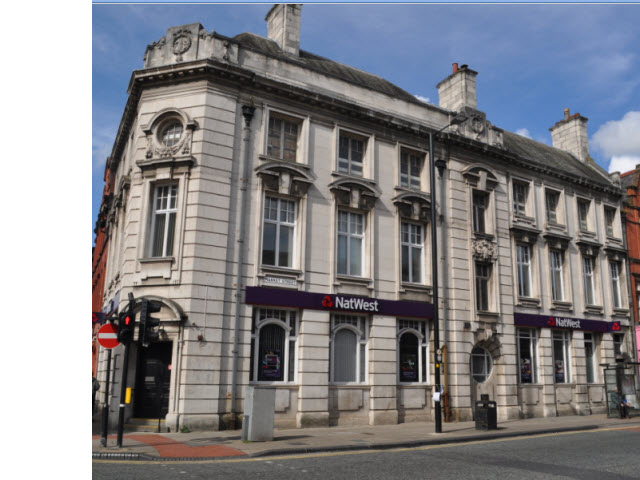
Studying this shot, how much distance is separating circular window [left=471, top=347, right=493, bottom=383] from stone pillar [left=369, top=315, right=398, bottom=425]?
4408mm

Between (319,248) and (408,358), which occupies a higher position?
(319,248)

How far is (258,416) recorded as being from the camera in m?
13.5

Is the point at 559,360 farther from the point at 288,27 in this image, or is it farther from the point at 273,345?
the point at 288,27

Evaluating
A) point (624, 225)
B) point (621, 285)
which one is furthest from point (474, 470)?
point (624, 225)

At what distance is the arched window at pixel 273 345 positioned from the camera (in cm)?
1728

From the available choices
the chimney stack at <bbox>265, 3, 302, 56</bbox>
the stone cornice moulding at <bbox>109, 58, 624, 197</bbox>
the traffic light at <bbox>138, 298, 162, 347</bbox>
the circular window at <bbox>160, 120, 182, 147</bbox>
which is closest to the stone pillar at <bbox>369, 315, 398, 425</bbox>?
the stone cornice moulding at <bbox>109, 58, 624, 197</bbox>

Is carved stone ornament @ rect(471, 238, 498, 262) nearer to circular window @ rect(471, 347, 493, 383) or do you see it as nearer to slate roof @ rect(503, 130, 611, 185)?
circular window @ rect(471, 347, 493, 383)

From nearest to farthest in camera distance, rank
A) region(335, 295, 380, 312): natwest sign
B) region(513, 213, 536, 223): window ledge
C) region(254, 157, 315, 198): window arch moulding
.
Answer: region(254, 157, 315, 198): window arch moulding → region(335, 295, 380, 312): natwest sign → region(513, 213, 536, 223): window ledge

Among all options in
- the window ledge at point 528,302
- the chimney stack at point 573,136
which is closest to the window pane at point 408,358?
the window ledge at point 528,302

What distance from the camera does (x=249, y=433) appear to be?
1335cm

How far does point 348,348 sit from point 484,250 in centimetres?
788

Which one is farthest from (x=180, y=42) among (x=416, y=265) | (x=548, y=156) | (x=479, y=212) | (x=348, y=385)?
(x=548, y=156)

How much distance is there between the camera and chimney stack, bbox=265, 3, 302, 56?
21.6 metres

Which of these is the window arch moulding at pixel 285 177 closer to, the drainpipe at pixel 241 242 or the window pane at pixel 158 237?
the drainpipe at pixel 241 242
